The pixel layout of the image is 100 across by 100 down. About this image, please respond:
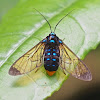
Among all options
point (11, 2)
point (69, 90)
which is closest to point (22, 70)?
point (11, 2)

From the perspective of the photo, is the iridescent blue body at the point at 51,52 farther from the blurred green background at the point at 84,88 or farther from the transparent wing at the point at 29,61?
the blurred green background at the point at 84,88

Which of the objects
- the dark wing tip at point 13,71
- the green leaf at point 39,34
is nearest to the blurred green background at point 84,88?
the green leaf at point 39,34

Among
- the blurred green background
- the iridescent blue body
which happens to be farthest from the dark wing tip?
the blurred green background

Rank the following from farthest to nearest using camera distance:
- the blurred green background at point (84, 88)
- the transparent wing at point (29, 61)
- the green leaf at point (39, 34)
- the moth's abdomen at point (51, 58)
→ the blurred green background at point (84, 88), the moth's abdomen at point (51, 58), the transparent wing at point (29, 61), the green leaf at point (39, 34)

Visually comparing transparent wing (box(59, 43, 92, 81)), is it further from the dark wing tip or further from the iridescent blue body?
the dark wing tip

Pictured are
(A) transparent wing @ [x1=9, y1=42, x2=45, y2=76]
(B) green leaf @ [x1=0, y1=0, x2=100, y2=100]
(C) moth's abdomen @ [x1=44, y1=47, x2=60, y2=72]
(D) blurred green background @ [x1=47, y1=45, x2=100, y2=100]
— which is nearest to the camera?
(B) green leaf @ [x1=0, y1=0, x2=100, y2=100]
